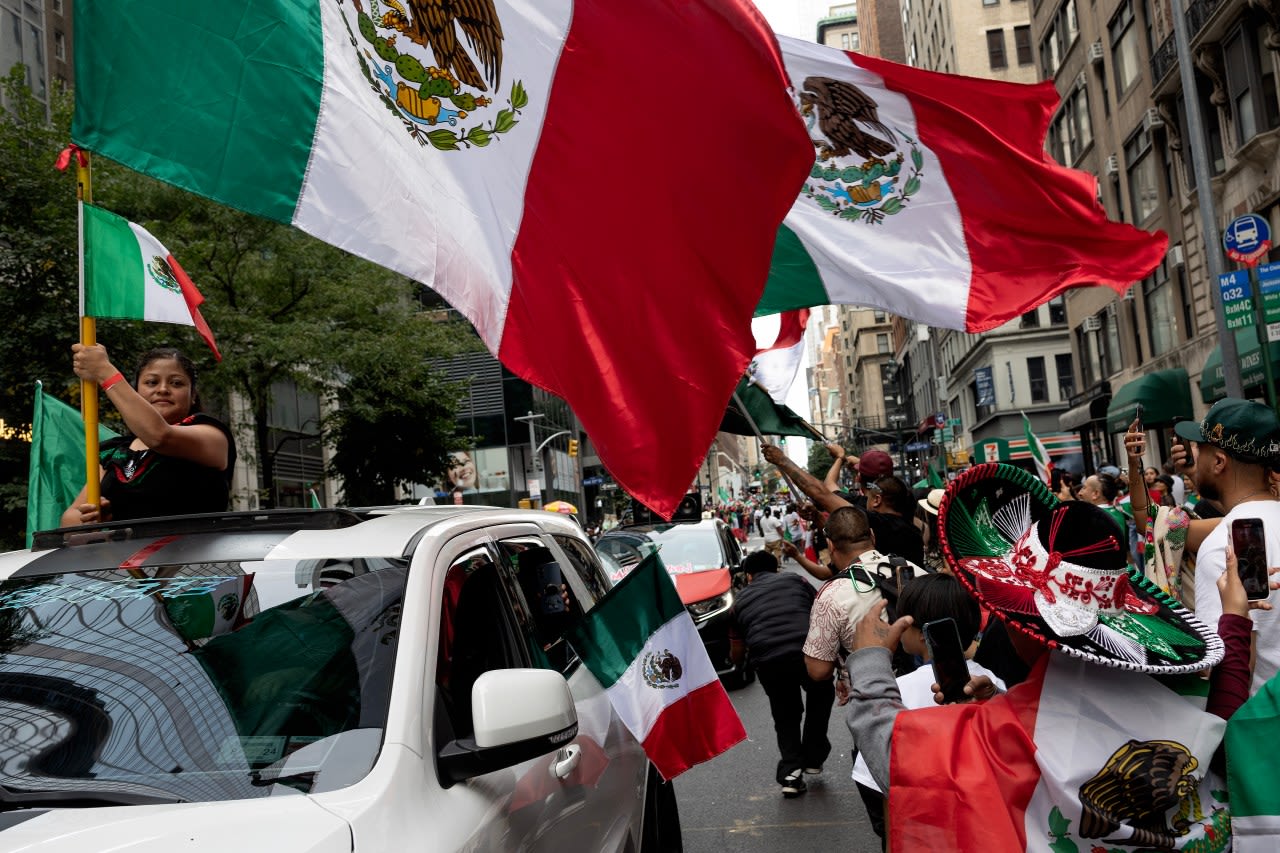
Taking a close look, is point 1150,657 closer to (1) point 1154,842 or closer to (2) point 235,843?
(1) point 1154,842

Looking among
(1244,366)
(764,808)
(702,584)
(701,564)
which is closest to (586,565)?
(764,808)

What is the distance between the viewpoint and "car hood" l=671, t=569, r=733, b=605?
12.6 metres

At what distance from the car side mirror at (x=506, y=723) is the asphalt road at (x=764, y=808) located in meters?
4.10

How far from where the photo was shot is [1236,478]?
12.5 ft

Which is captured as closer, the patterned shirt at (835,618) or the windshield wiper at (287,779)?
the windshield wiper at (287,779)

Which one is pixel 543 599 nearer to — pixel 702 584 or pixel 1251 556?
pixel 1251 556

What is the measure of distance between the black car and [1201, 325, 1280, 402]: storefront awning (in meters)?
7.37

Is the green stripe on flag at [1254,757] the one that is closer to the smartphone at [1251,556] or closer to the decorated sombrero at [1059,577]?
the decorated sombrero at [1059,577]

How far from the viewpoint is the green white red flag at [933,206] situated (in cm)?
597

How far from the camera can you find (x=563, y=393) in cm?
411

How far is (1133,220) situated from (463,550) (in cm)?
3285

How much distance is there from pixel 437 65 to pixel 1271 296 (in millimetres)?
13715

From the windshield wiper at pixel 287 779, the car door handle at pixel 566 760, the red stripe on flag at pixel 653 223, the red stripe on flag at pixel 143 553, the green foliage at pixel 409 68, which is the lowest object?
the car door handle at pixel 566 760

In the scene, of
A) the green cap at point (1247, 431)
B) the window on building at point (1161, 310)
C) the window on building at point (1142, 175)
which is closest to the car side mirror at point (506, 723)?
the green cap at point (1247, 431)
